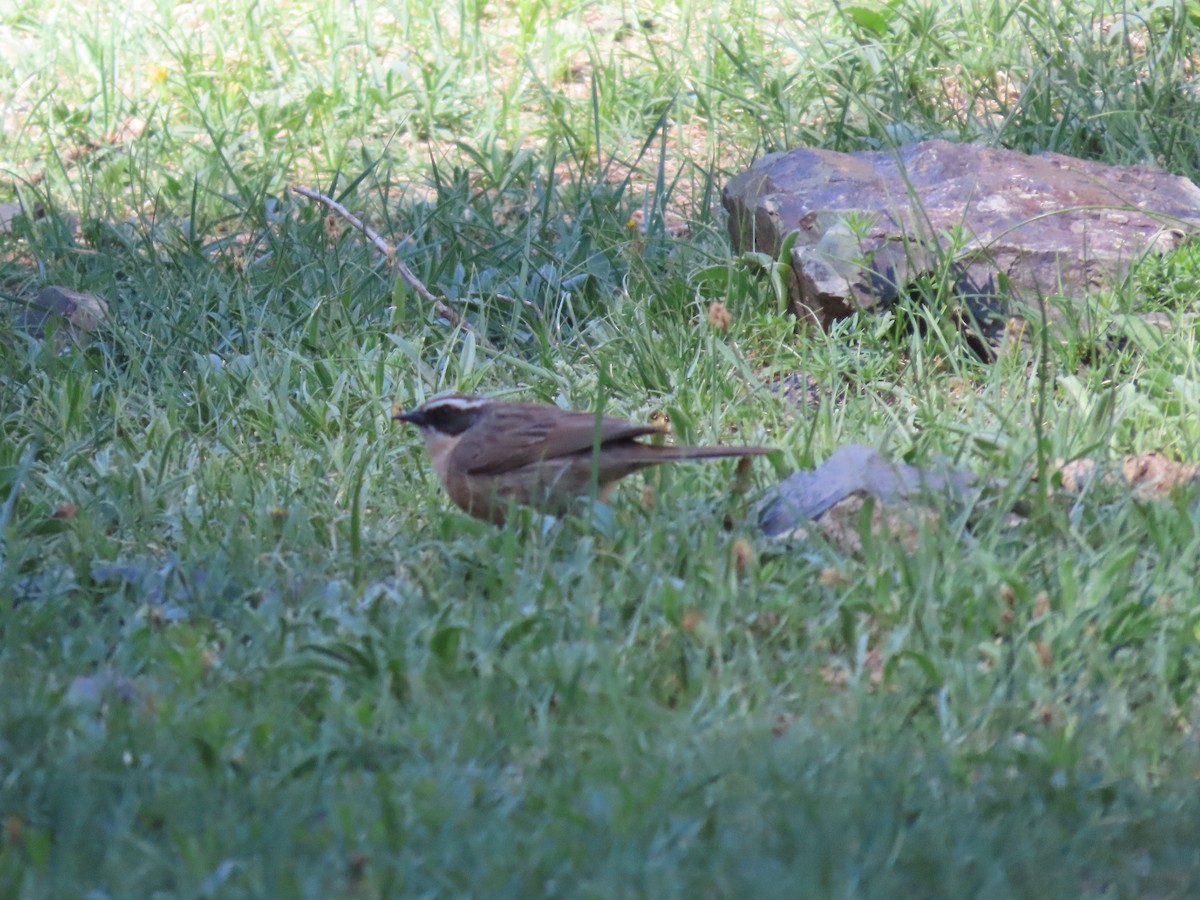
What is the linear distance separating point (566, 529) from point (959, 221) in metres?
2.51

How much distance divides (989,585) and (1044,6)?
5.24 metres

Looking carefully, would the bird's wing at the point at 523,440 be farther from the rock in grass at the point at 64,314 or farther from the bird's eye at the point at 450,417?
the rock in grass at the point at 64,314

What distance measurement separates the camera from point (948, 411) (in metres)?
5.20

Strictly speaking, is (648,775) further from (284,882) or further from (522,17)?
(522,17)

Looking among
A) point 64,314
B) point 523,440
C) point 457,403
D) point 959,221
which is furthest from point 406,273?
point 959,221

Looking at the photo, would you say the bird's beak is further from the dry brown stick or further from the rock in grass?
the rock in grass

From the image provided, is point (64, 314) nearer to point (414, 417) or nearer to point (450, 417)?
point (414, 417)

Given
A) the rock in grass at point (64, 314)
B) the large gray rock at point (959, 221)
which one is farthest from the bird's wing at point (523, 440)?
the rock in grass at point (64, 314)

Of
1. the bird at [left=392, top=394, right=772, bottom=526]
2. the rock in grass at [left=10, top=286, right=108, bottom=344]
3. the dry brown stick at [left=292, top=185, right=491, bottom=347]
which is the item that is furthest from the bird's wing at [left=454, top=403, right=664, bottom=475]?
the rock in grass at [left=10, top=286, right=108, bottom=344]

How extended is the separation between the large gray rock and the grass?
18cm

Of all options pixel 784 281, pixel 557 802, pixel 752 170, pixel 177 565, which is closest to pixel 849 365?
pixel 784 281

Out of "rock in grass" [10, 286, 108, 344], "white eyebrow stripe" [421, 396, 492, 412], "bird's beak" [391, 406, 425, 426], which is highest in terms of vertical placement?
"white eyebrow stripe" [421, 396, 492, 412]

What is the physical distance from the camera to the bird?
4.49m

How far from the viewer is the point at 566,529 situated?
433 cm
